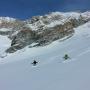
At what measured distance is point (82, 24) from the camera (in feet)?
153

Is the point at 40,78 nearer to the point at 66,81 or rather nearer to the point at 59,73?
the point at 59,73

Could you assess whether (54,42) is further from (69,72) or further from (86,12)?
(69,72)

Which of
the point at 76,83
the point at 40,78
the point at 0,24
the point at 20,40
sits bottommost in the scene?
the point at 76,83

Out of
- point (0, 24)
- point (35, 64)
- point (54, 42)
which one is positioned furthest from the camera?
point (0, 24)

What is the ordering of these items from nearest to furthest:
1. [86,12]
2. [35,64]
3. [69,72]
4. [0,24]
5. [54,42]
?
[69,72] < [35,64] < [54,42] < [86,12] < [0,24]

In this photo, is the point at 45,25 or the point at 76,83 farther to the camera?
the point at 45,25

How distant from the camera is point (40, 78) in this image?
20.7m

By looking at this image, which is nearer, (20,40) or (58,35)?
(58,35)

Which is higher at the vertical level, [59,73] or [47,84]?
[59,73]

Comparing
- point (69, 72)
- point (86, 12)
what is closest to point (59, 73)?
point (69, 72)

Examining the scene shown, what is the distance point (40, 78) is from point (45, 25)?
28367 mm

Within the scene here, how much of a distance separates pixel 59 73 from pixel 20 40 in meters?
28.1

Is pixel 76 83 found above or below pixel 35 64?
below

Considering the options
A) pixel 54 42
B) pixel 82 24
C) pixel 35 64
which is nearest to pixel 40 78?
pixel 35 64
